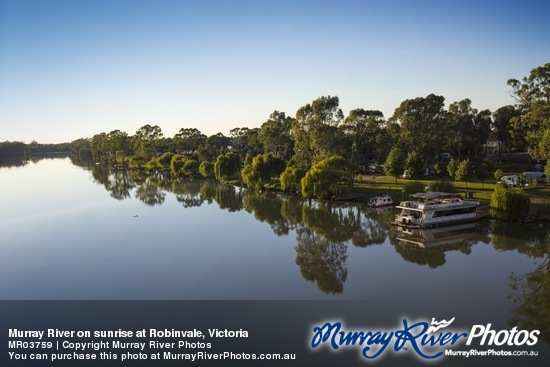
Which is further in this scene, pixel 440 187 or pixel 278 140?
pixel 278 140

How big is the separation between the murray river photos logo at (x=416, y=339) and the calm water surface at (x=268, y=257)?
2.14 m

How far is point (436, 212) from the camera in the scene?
3036 centimetres

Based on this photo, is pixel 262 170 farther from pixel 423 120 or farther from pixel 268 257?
pixel 268 257

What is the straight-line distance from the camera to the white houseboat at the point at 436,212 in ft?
98.3

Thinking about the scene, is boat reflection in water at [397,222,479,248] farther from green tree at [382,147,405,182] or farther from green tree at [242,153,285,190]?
green tree at [242,153,285,190]

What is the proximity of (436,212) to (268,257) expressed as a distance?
14104mm

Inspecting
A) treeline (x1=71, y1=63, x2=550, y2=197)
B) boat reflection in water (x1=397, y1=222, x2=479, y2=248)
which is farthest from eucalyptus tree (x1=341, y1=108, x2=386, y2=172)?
boat reflection in water (x1=397, y1=222, x2=479, y2=248)

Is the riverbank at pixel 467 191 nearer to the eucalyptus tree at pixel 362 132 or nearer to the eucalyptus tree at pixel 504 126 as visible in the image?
the eucalyptus tree at pixel 362 132

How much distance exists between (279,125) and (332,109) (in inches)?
1172

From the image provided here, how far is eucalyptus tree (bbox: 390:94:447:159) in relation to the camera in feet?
187

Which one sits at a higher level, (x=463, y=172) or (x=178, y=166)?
(x=178, y=166)

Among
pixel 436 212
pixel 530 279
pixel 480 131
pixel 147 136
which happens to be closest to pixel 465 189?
pixel 436 212

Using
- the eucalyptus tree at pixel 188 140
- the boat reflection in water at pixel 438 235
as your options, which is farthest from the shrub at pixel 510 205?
the eucalyptus tree at pixel 188 140

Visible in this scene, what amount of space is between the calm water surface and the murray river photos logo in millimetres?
2139
